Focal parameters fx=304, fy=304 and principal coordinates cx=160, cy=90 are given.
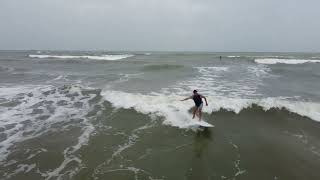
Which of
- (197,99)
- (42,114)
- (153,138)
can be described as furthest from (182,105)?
(42,114)

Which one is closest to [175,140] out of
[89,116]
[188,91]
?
[89,116]

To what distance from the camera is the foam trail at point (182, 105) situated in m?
12.0

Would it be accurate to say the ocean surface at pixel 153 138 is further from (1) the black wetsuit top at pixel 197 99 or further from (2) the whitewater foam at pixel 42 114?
(1) the black wetsuit top at pixel 197 99

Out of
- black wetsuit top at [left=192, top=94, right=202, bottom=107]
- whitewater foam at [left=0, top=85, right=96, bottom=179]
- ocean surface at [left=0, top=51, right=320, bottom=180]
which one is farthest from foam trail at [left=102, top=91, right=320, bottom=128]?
whitewater foam at [left=0, top=85, right=96, bottom=179]

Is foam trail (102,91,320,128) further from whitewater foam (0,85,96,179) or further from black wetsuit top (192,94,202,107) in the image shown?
whitewater foam (0,85,96,179)

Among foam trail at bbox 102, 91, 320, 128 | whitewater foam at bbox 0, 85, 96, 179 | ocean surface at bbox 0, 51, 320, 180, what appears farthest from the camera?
foam trail at bbox 102, 91, 320, 128

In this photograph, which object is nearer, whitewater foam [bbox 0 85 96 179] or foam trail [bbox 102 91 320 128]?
whitewater foam [bbox 0 85 96 179]

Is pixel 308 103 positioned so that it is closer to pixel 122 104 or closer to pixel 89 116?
pixel 122 104

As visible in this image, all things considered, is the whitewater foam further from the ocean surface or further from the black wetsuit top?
the black wetsuit top

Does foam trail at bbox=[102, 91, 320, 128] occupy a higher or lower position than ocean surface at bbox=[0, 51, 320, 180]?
higher

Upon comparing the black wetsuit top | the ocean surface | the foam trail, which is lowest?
the ocean surface

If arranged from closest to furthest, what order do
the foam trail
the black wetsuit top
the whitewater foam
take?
the whitewater foam → the black wetsuit top → the foam trail

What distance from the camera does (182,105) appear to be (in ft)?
43.5

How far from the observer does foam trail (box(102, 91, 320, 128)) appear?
39.4 ft
